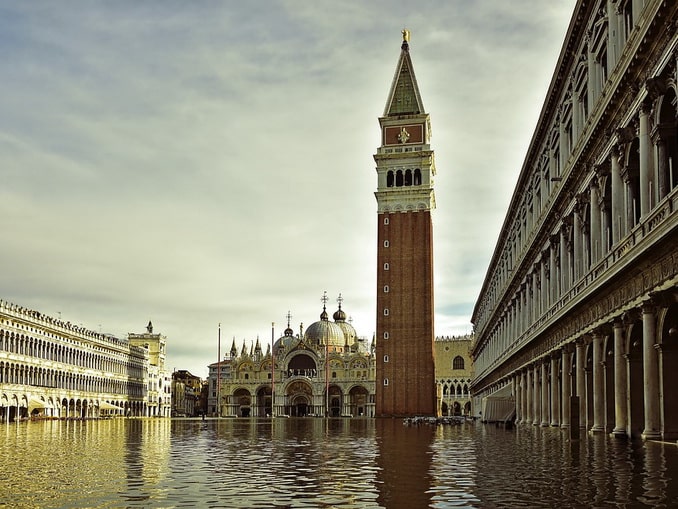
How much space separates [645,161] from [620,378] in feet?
22.7

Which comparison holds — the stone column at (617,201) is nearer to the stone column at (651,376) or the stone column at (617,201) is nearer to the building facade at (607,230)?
the building facade at (607,230)

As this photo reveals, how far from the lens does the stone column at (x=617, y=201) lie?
27219 mm

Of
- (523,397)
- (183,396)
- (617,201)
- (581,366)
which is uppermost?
(617,201)

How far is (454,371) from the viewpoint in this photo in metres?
154

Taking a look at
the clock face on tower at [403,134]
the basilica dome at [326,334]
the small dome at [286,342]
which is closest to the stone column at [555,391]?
the clock face on tower at [403,134]

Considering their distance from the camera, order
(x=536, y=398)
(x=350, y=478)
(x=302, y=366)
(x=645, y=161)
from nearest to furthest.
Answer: (x=350, y=478)
(x=645, y=161)
(x=536, y=398)
(x=302, y=366)

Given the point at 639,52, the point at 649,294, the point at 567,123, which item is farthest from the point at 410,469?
the point at 567,123

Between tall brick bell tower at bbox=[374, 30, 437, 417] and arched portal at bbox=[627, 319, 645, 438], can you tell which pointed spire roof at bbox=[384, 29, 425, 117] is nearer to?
tall brick bell tower at bbox=[374, 30, 437, 417]

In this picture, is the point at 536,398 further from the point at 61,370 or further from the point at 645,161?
the point at 61,370

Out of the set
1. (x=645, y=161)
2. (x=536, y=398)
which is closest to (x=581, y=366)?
(x=645, y=161)

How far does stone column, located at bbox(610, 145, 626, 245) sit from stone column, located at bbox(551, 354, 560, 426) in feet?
40.0

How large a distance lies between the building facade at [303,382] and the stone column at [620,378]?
113m

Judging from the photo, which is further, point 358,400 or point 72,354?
point 358,400

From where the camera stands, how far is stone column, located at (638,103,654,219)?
2367cm
